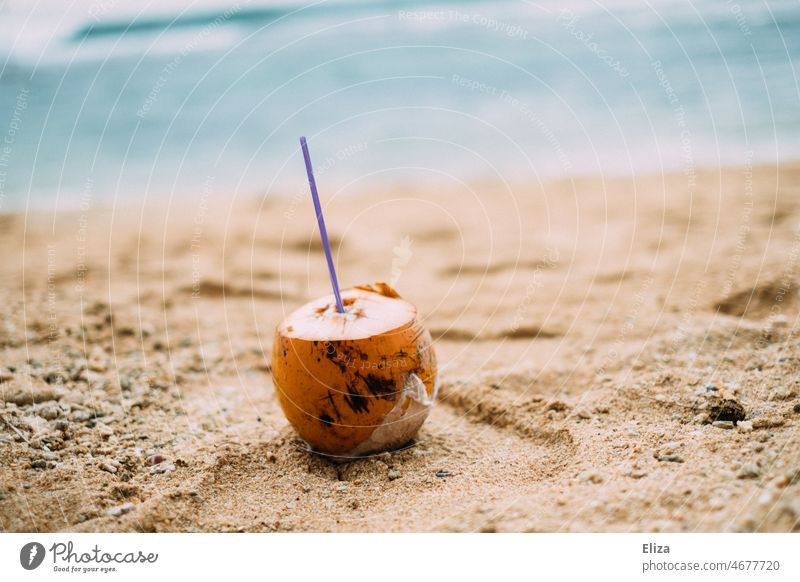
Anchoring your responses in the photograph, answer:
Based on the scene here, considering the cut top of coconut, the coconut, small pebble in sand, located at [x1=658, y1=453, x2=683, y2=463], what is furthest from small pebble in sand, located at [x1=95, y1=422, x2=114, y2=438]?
small pebble in sand, located at [x1=658, y1=453, x2=683, y2=463]

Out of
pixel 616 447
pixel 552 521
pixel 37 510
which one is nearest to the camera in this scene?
pixel 552 521

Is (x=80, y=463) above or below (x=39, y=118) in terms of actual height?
below

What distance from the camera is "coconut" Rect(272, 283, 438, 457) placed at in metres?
2.44

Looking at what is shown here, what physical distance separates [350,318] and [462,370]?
1.14 m

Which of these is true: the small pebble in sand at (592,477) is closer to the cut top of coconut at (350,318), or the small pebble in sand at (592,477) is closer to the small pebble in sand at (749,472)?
the small pebble in sand at (749,472)

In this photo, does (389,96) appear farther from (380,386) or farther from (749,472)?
(749,472)

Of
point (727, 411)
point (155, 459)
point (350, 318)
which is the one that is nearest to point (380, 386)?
point (350, 318)

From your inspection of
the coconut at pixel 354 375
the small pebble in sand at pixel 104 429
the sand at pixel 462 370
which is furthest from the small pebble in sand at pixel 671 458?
the small pebble in sand at pixel 104 429

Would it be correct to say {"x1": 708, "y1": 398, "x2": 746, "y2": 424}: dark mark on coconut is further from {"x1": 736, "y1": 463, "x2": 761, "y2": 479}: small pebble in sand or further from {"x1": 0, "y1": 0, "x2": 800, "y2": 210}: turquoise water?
{"x1": 0, "y1": 0, "x2": 800, "y2": 210}: turquoise water

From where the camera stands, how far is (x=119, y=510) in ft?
7.72

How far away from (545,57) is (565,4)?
2.79 metres
